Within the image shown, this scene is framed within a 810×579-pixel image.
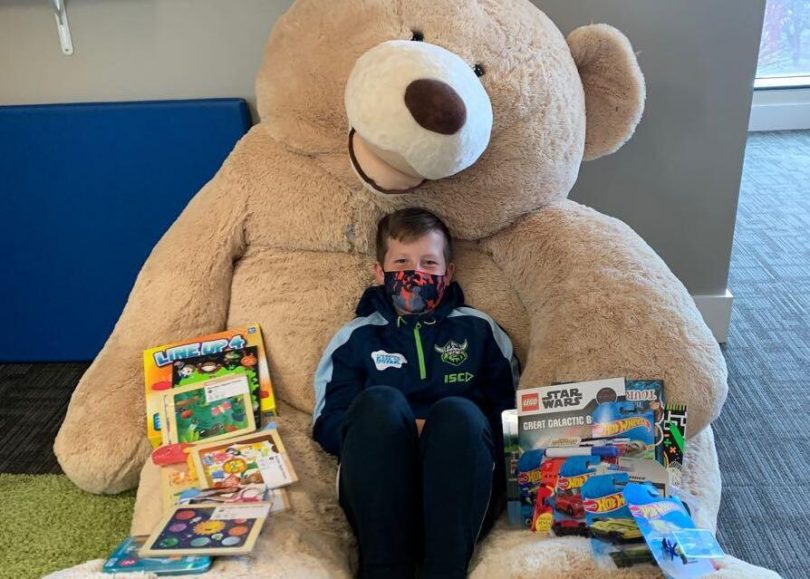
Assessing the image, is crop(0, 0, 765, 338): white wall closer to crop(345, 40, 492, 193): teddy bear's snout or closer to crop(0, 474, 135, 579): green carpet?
crop(345, 40, 492, 193): teddy bear's snout

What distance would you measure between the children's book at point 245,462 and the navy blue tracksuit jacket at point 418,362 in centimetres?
8

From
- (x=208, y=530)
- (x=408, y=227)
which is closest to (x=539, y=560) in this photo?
(x=208, y=530)

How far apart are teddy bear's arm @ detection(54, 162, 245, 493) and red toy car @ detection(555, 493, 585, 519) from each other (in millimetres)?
709

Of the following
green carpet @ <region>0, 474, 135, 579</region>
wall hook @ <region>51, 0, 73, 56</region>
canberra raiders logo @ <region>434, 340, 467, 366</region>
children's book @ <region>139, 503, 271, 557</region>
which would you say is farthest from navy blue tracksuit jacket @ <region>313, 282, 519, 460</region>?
wall hook @ <region>51, 0, 73, 56</region>

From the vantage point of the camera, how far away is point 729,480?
1.65 m

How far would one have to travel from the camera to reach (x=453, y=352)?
133 cm

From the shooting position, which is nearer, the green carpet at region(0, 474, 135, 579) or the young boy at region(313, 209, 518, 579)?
the young boy at region(313, 209, 518, 579)

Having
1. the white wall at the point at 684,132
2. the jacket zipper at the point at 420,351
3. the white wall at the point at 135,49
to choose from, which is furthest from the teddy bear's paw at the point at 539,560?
the white wall at the point at 135,49

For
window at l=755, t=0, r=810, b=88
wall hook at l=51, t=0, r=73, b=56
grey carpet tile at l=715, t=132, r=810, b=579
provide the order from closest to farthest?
grey carpet tile at l=715, t=132, r=810, b=579 → wall hook at l=51, t=0, r=73, b=56 → window at l=755, t=0, r=810, b=88

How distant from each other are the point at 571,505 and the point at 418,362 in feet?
1.14

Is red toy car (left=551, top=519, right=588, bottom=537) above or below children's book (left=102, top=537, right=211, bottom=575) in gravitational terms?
below

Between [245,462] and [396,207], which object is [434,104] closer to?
[396,207]

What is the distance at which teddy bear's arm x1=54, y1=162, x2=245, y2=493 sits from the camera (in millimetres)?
1360

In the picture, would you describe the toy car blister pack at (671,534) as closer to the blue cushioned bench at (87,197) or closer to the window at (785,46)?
the blue cushioned bench at (87,197)
